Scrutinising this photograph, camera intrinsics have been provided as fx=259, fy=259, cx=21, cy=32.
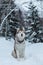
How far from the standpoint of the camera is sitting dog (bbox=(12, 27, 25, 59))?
623 centimetres

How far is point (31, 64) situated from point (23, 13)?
22.2ft

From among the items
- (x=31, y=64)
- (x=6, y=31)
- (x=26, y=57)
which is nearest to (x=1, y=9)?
(x=6, y=31)

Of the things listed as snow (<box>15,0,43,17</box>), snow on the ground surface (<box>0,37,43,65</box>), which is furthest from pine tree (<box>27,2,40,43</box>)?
snow on the ground surface (<box>0,37,43,65</box>)

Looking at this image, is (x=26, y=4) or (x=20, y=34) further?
(x=26, y=4)

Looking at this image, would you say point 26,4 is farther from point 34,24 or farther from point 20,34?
point 20,34

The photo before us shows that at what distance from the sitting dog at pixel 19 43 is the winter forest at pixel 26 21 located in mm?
4278

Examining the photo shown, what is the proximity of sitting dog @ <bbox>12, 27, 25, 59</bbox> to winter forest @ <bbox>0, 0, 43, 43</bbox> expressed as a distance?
4.28 metres

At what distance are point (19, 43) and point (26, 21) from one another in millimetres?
5398

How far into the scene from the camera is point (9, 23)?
11.3m

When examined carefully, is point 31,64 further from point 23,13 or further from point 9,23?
point 23,13

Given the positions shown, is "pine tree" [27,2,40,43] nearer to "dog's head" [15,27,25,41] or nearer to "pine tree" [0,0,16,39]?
"pine tree" [0,0,16,39]

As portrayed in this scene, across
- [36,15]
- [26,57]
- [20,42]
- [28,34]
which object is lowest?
[28,34]

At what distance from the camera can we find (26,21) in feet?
38.4

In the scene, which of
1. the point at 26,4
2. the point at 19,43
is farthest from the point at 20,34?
the point at 26,4
